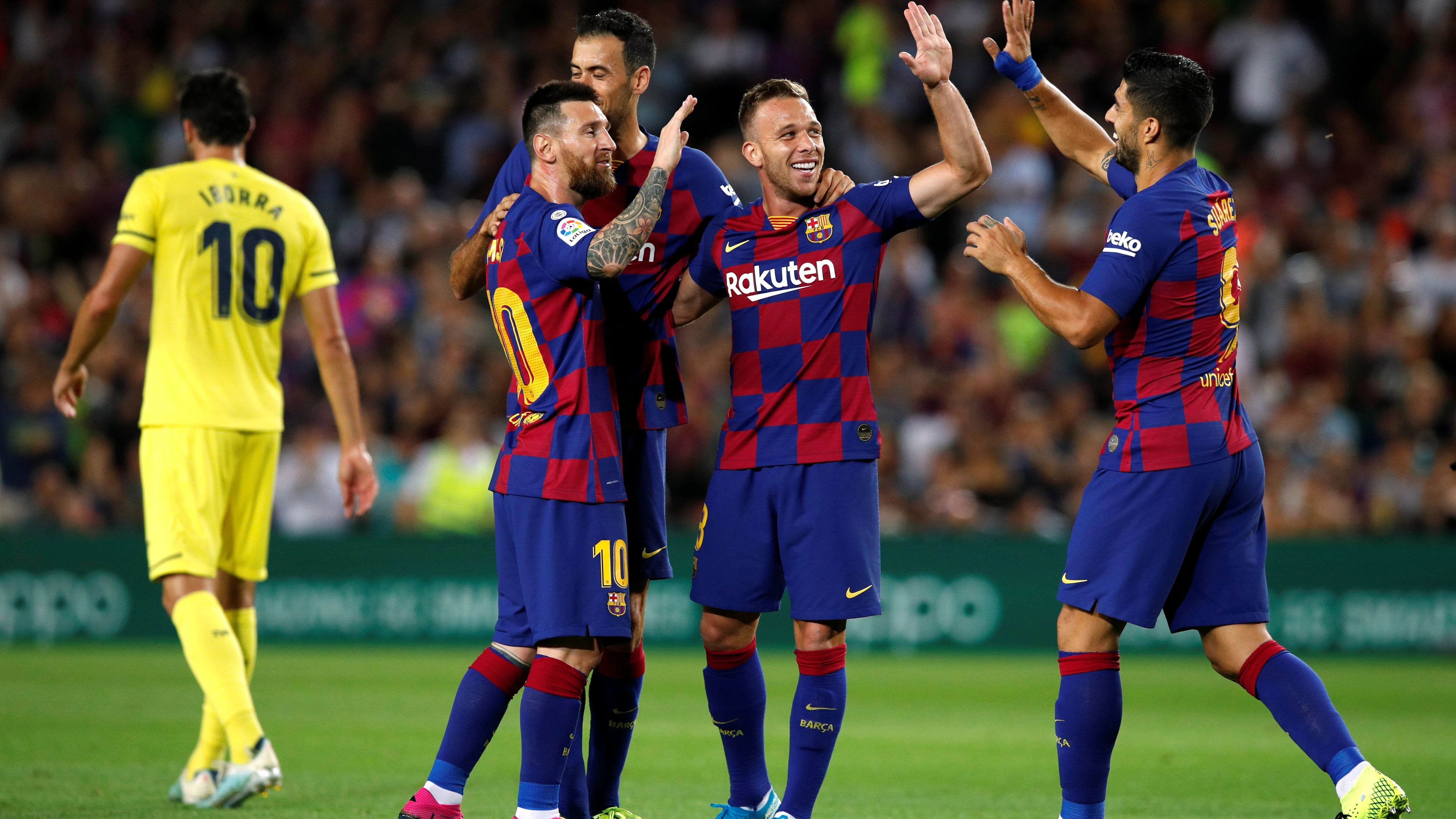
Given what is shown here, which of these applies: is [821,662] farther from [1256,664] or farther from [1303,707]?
[1303,707]

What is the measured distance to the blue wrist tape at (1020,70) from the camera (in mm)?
6207

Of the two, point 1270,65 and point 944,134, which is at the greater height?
point 1270,65

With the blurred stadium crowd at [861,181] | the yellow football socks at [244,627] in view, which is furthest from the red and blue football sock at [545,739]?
the blurred stadium crowd at [861,181]

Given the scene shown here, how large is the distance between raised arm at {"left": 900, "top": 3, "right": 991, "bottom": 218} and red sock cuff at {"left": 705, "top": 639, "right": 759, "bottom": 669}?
1.76 metres

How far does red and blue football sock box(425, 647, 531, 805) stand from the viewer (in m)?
5.48

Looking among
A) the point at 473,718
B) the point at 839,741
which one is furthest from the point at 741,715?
the point at 839,741

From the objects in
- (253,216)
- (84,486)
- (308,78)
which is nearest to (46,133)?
(308,78)

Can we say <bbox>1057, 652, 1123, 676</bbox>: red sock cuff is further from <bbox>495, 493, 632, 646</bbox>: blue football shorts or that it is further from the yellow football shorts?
the yellow football shorts

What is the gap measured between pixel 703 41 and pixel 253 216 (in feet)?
40.1

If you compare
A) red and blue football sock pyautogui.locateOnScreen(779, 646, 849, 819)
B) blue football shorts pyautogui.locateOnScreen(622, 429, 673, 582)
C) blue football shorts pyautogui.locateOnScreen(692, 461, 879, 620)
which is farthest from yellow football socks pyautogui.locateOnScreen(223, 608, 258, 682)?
red and blue football sock pyautogui.locateOnScreen(779, 646, 849, 819)

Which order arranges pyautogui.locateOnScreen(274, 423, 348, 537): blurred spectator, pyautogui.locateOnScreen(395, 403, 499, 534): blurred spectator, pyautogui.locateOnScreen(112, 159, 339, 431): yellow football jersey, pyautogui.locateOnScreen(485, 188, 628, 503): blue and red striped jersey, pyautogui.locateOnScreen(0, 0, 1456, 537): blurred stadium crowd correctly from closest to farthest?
pyautogui.locateOnScreen(485, 188, 628, 503): blue and red striped jersey → pyautogui.locateOnScreen(112, 159, 339, 431): yellow football jersey → pyautogui.locateOnScreen(0, 0, 1456, 537): blurred stadium crowd → pyautogui.locateOnScreen(395, 403, 499, 534): blurred spectator → pyautogui.locateOnScreen(274, 423, 348, 537): blurred spectator

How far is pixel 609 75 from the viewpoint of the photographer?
20.3 feet

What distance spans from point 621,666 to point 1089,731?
1.79 m

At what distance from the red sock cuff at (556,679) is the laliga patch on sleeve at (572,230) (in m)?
1.42
